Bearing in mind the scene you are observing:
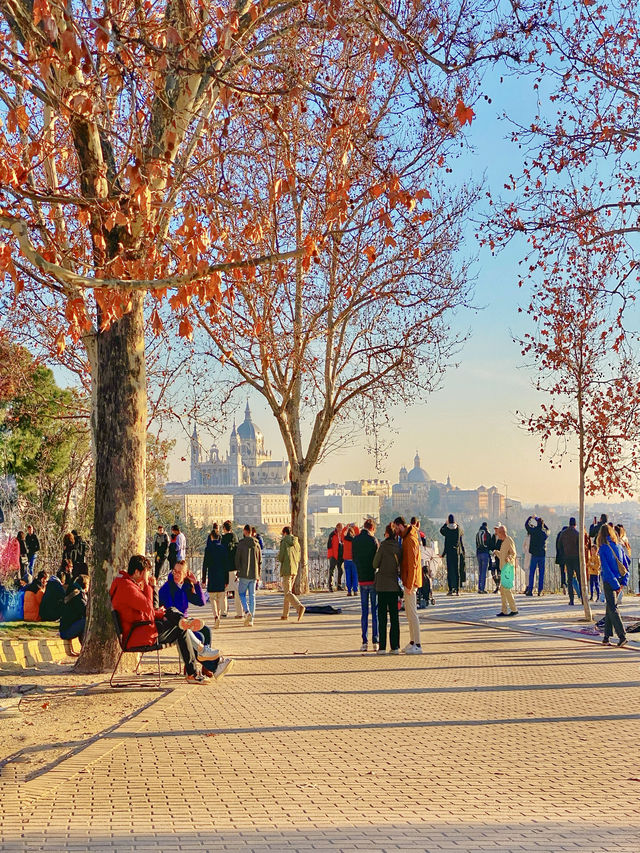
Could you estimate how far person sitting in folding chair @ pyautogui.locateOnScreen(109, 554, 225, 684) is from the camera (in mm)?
11367

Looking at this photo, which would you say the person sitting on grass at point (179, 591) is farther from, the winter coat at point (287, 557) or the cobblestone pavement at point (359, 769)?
the winter coat at point (287, 557)

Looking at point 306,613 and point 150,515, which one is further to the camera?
point 150,515

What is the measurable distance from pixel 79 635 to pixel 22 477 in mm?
15864

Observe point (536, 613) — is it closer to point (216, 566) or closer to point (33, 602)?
point (216, 566)

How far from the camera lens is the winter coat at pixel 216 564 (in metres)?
19.0

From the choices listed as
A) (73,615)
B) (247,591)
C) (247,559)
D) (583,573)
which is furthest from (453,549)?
Answer: (73,615)

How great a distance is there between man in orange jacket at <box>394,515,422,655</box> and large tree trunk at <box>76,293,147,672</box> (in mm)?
4176

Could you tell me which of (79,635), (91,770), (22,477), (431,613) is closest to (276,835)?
(91,770)

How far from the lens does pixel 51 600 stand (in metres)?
17.1

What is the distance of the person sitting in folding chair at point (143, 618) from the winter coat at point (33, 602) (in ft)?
20.0

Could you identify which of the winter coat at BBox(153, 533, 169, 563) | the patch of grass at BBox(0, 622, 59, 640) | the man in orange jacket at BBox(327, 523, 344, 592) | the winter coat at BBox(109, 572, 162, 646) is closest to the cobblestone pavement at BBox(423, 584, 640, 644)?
the man in orange jacket at BBox(327, 523, 344, 592)

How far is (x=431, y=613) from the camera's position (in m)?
21.7

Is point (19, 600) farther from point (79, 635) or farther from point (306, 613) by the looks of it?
point (306, 613)

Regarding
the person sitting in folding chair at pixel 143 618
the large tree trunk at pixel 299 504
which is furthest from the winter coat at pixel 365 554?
the large tree trunk at pixel 299 504
